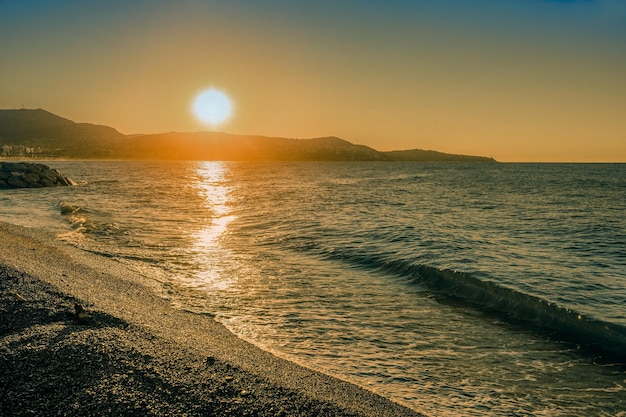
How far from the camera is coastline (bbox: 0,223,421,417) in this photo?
4.96 meters

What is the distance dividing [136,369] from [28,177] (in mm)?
56952

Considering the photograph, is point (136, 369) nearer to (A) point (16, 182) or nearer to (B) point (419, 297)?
(B) point (419, 297)

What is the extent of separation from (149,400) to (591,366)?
7.56m

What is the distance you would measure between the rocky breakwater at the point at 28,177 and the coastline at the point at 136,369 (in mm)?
51064

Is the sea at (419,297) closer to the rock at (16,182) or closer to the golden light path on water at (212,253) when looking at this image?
the golden light path on water at (212,253)

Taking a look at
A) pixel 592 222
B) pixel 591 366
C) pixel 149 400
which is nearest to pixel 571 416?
pixel 591 366

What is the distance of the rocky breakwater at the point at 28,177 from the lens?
5103 centimetres

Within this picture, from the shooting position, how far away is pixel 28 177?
172 ft

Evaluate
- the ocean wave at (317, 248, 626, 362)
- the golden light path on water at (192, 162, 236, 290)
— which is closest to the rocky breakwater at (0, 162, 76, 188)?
the golden light path on water at (192, 162, 236, 290)

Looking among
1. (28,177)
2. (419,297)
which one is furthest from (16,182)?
(419,297)

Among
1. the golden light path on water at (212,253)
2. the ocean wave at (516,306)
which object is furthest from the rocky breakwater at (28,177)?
the ocean wave at (516,306)

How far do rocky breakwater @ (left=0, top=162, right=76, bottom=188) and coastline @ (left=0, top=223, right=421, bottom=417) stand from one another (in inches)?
2010

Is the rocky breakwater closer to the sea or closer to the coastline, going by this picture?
the sea

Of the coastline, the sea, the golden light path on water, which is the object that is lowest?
the golden light path on water
